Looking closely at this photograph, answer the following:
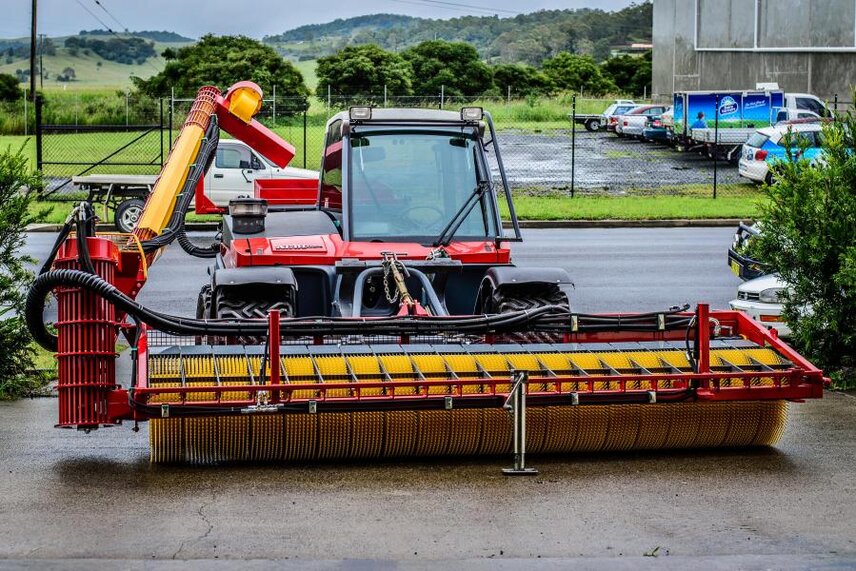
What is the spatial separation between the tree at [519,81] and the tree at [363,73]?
39.1ft

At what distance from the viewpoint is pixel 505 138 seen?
164 ft

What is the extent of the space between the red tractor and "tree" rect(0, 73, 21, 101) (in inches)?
2510

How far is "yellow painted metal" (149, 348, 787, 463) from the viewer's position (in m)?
8.55

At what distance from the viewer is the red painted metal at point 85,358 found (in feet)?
27.3

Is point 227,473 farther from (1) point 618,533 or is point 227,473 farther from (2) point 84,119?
(2) point 84,119

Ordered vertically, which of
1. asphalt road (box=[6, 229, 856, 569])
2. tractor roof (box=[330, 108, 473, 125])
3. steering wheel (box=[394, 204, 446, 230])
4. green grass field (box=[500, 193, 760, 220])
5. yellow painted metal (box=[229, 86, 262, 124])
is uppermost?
yellow painted metal (box=[229, 86, 262, 124])

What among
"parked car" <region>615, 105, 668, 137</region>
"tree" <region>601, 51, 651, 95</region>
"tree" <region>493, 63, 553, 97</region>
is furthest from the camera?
"tree" <region>601, 51, 651, 95</region>

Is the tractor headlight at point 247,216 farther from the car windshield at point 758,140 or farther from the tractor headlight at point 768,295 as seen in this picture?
the car windshield at point 758,140

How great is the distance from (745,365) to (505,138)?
4141 cm

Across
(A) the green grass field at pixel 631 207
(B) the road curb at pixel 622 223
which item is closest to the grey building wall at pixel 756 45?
(A) the green grass field at pixel 631 207

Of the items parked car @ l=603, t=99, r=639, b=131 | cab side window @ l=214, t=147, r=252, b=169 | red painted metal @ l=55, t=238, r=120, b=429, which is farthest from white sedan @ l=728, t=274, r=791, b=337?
parked car @ l=603, t=99, r=639, b=131

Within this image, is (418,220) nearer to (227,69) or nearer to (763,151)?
(763,151)

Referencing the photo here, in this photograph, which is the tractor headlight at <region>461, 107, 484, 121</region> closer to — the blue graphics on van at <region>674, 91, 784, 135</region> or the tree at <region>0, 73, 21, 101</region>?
the blue graphics on van at <region>674, 91, 784, 135</region>

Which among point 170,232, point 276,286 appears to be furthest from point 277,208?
point 276,286
